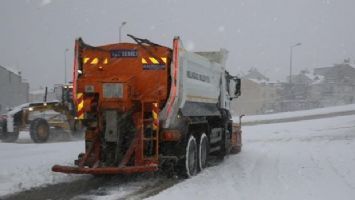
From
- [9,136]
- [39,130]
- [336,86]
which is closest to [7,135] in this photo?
[9,136]

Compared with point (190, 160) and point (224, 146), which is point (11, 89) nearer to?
point (224, 146)

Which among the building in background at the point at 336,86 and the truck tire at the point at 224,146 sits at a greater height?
the building in background at the point at 336,86

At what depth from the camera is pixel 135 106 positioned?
38.5 ft

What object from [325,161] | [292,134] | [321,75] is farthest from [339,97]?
[325,161]

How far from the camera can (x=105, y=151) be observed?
1186 centimetres

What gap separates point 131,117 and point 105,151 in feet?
3.00

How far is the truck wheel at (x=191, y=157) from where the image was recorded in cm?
1241

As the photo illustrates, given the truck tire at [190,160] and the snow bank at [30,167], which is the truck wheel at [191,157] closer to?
the truck tire at [190,160]

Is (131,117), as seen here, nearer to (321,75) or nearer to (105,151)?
(105,151)

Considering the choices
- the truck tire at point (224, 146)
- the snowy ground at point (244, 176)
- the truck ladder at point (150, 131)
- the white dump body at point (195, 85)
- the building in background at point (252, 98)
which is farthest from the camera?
the building in background at point (252, 98)

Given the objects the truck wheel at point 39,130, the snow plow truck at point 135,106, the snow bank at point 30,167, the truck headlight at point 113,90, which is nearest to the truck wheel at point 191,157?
the snow plow truck at point 135,106

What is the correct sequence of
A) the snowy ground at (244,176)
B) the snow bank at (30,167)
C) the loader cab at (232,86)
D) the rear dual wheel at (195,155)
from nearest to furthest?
1. the snowy ground at (244,176)
2. the snow bank at (30,167)
3. the rear dual wheel at (195,155)
4. the loader cab at (232,86)

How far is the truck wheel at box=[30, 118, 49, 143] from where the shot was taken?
24016 mm

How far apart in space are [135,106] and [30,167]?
322 centimetres
